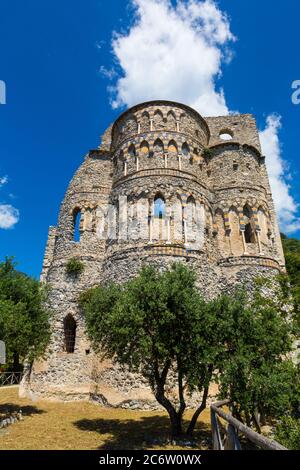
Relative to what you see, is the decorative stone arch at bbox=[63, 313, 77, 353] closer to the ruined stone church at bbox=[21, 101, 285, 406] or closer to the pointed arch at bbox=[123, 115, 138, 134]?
the ruined stone church at bbox=[21, 101, 285, 406]

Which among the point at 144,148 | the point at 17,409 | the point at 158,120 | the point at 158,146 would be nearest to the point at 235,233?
the point at 158,146

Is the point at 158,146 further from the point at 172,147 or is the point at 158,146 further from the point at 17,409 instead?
the point at 17,409

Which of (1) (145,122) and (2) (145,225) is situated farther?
(1) (145,122)

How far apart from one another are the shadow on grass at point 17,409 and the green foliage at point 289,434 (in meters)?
13.5

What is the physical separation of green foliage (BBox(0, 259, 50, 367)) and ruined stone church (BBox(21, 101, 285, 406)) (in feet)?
8.22

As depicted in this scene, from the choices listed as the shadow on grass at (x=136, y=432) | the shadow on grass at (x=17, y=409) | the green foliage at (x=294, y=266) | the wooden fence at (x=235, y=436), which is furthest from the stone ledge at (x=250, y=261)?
the shadow on grass at (x=17, y=409)

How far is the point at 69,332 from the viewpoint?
75.4ft

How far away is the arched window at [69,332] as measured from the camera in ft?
73.6

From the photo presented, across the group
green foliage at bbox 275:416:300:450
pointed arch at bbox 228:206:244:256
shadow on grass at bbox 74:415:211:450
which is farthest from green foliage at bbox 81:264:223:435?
pointed arch at bbox 228:206:244:256

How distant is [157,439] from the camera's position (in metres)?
12.1

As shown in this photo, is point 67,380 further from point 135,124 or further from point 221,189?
point 135,124

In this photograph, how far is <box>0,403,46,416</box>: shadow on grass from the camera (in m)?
17.1

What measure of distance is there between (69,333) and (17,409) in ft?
19.4
